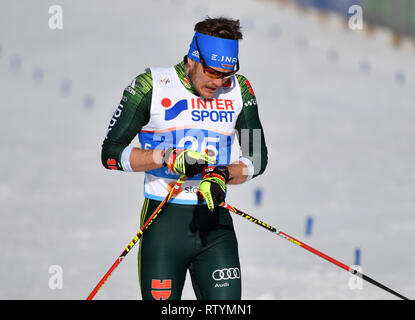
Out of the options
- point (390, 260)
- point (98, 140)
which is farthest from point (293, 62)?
point (390, 260)

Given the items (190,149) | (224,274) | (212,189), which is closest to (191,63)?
(190,149)

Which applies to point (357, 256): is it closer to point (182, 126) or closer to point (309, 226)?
point (309, 226)

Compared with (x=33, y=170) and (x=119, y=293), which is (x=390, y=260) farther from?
(x=33, y=170)

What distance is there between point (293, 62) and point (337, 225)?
20.9ft

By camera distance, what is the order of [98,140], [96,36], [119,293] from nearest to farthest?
[119,293]
[98,140]
[96,36]

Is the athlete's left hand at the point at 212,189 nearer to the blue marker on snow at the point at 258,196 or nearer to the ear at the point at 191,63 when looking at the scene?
the ear at the point at 191,63

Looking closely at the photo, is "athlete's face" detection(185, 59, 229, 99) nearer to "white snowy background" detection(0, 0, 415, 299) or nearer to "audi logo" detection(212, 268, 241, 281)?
"audi logo" detection(212, 268, 241, 281)

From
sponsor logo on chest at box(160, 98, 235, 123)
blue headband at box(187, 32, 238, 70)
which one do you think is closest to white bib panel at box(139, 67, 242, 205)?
sponsor logo on chest at box(160, 98, 235, 123)

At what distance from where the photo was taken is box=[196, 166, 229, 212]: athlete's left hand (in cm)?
451

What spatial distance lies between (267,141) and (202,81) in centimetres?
713

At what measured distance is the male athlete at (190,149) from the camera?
4.75 meters

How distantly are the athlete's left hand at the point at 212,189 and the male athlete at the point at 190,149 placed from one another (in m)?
A: 0.07

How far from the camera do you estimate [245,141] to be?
16.5 ft

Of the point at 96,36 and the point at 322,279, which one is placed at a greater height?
the point at 96,36
